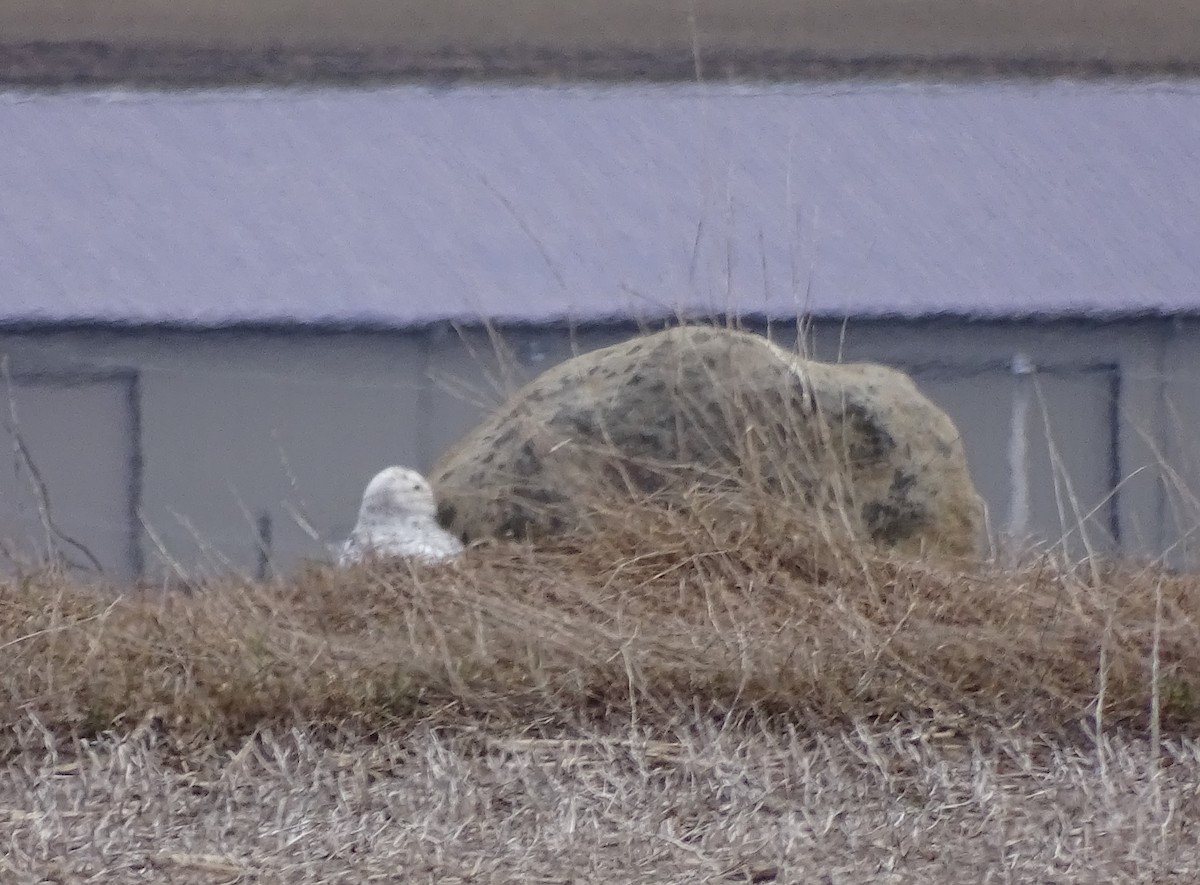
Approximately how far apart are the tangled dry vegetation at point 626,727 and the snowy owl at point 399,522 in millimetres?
391

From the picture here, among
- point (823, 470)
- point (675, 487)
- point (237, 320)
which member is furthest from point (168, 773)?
point (237, 320)

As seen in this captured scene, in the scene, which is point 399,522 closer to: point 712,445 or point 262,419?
point 712,445

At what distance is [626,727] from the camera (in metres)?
2.95

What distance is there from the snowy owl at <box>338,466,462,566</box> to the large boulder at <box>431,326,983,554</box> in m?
0.06

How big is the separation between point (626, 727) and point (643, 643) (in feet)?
0.66

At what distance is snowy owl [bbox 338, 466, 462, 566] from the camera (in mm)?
3949

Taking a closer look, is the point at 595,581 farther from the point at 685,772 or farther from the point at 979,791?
the point at 979,791

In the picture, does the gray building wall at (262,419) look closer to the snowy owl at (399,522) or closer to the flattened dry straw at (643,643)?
the snowy owl at (399,522)

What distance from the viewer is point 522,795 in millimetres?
2775

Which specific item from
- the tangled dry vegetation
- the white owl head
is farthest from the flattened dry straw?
the white owl head

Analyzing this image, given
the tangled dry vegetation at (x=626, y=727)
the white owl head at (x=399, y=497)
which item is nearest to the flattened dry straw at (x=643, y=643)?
the tangled dry vegetation at (x=626, y=727)

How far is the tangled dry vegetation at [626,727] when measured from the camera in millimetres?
2572

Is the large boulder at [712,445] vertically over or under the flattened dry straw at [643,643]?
over

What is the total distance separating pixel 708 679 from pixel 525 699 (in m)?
0.37
